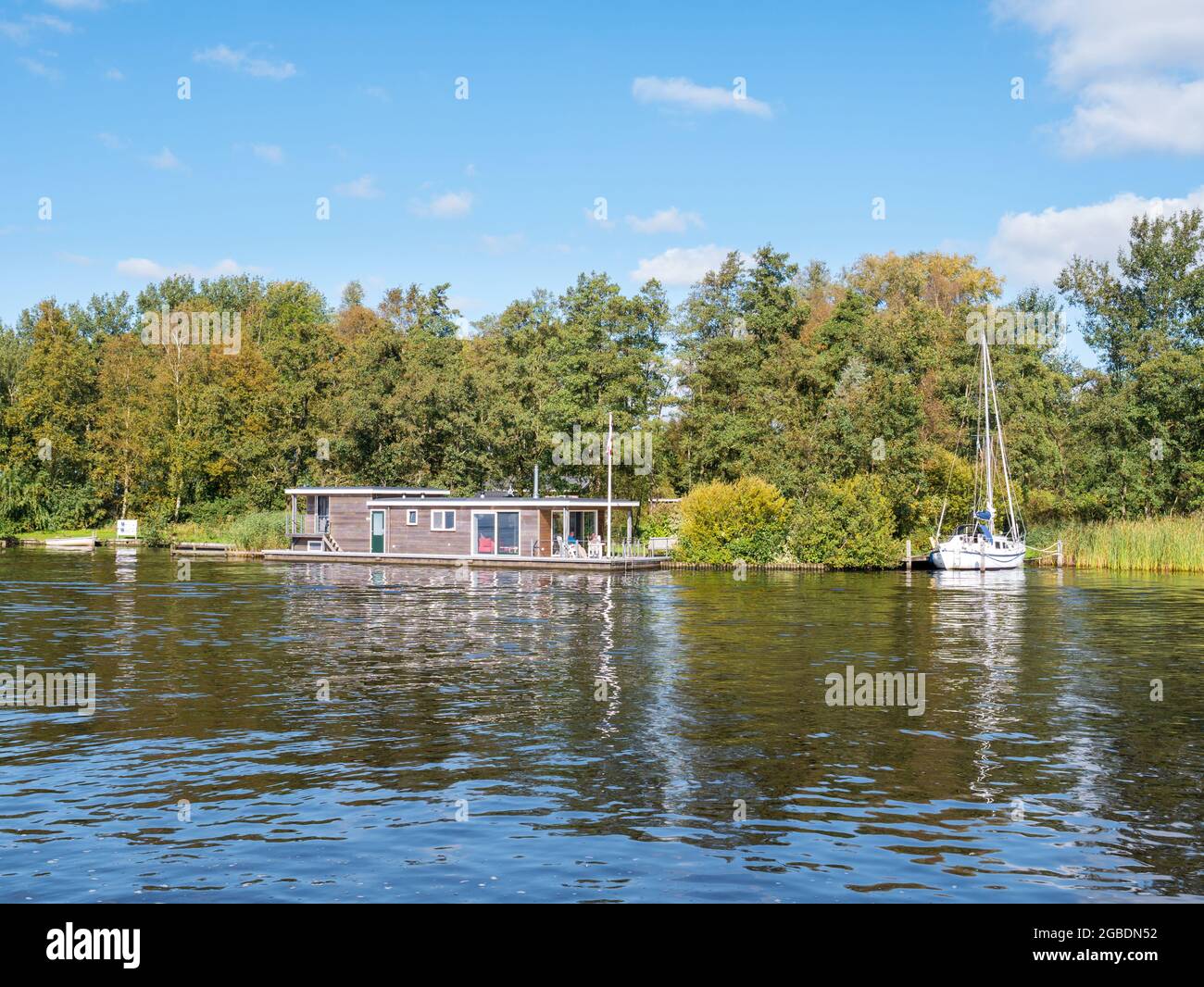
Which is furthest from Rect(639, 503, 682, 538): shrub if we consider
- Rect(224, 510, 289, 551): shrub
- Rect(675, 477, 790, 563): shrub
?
Rect(224, 510, 289, 551): shrub

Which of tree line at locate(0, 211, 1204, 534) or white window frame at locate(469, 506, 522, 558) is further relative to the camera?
tree line at locate(0, 211, 1204, 534)

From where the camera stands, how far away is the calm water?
1125 cm

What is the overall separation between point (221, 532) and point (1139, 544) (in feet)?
184

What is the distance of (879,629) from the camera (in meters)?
32.0

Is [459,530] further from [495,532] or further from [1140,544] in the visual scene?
[1140,544]

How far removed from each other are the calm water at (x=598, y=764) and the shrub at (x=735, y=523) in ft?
89.3

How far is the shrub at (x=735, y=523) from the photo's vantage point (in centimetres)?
6094

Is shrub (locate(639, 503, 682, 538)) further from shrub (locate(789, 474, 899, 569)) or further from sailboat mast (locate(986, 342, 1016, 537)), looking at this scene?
sailboat mast (locate(986, 342, 1016, 537))

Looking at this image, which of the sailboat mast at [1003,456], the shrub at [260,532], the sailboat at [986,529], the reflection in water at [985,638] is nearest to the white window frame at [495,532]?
the shrub at [260,532]


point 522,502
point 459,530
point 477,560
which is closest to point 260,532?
point 459,530

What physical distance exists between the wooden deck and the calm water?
22515mm

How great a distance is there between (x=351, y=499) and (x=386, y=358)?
45.7ft
